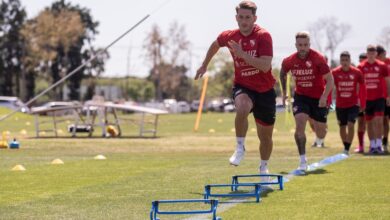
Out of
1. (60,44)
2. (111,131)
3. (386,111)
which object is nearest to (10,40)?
(60,44)

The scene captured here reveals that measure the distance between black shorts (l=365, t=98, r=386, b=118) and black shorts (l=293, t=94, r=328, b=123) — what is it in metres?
5.29

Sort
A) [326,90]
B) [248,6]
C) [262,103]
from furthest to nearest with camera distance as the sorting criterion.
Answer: [326,90] < [262,103] < [248,6]

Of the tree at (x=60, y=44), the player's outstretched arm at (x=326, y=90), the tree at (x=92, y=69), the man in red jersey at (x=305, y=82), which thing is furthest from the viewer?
the tree at (x=92, y=69)

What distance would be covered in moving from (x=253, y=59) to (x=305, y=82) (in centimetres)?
402

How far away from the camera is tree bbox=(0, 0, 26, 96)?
10875 centimetres

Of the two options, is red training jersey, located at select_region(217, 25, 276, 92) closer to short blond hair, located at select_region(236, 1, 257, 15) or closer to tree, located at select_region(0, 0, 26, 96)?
short blond hair, located at select_region(236, 1, 257, 15)

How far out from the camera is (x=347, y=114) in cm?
2002

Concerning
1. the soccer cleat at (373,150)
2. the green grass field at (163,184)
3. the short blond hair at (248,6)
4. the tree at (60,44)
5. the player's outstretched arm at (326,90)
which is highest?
the tree at (60,44)

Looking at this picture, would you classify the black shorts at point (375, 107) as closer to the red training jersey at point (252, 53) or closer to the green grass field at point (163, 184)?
the green grass field at point (163, 184)

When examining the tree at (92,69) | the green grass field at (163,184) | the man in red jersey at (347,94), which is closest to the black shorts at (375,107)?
the man in red jersey at (347,94)

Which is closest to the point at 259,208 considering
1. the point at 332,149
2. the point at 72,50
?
the point at 332,149

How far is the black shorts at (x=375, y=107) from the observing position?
20609 mm

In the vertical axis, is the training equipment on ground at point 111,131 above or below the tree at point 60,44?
below

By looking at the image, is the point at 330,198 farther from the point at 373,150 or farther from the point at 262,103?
the point at 373,150
